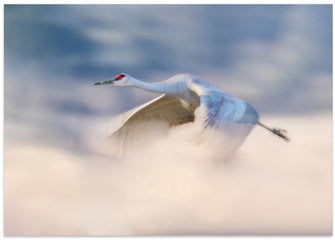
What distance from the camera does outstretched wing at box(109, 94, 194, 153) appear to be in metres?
3.07

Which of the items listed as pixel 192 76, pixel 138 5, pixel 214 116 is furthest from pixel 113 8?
pixel 214 116

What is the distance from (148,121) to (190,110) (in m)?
0.26

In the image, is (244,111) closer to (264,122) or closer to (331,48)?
(264,122)

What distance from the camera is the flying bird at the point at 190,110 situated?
2607mm

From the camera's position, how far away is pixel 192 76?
→ 2.95 m

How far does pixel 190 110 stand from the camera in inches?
120

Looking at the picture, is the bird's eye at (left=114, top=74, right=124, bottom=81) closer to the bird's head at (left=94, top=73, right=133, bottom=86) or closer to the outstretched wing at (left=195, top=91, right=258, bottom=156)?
the bird's head at (left=94, top=73, right=133, bottom=86)

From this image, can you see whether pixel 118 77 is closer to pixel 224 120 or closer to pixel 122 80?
pixel 122 80

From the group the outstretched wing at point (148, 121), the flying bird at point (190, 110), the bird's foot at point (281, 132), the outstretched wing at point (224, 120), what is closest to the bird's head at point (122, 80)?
the flying bird at point (190, 110)

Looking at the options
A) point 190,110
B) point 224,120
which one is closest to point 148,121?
point 190,110

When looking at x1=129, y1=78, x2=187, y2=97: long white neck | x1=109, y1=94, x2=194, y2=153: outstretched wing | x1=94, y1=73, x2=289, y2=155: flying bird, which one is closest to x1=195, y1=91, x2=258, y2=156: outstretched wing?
x1=94, y1=73, x2=289, y2=155: flying bird

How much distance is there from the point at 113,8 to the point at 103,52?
0.24m

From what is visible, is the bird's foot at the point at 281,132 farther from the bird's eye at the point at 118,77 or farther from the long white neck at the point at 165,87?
the bird's eye at the point at 118,77

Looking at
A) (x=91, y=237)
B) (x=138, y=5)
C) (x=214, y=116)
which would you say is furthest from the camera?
(x=138, y=5)
